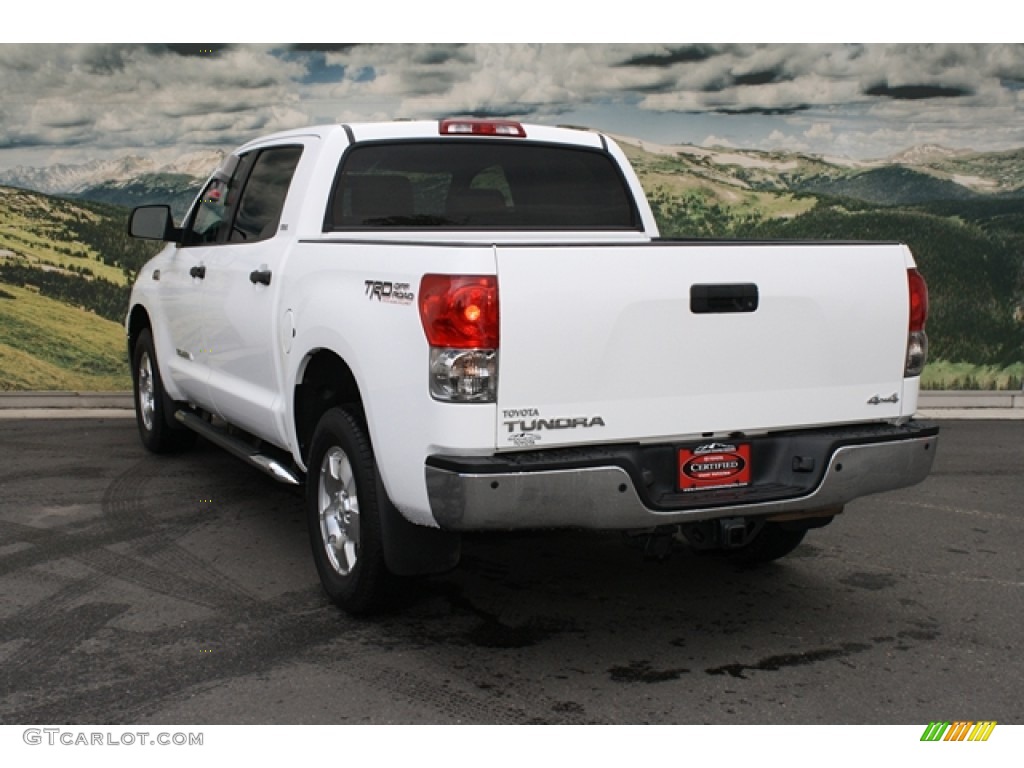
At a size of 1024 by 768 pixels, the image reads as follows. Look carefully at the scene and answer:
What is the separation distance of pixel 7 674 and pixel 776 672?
276cm

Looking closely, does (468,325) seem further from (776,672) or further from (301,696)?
(776,672)

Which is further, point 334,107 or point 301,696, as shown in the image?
point 334,107

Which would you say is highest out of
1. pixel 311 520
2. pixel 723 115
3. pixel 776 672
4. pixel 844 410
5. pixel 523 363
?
pixel 723 115

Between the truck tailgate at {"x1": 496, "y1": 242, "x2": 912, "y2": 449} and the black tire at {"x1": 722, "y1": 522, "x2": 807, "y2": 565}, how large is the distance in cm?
96

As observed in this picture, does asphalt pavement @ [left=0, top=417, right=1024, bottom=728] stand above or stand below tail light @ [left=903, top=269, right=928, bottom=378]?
below

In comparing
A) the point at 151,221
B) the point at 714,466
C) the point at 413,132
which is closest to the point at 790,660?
the point at 714,466

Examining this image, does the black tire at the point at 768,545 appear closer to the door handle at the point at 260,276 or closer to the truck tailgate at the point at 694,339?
the truck tailgate at the point at 694,339

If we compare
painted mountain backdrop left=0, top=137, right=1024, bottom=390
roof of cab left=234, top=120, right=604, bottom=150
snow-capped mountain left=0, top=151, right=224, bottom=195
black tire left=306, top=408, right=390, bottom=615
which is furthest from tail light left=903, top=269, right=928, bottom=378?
snow-capped mountain left=0, top=151, right=224, bottom=195

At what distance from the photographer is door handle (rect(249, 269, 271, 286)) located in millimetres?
5547

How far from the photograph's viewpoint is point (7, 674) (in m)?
4.27

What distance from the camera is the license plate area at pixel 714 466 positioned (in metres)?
4.30

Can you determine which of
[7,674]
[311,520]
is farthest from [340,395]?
[7,674]

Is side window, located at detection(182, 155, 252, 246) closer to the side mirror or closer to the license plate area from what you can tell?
the side mirror

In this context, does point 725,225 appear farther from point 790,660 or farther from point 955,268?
point 790,660
